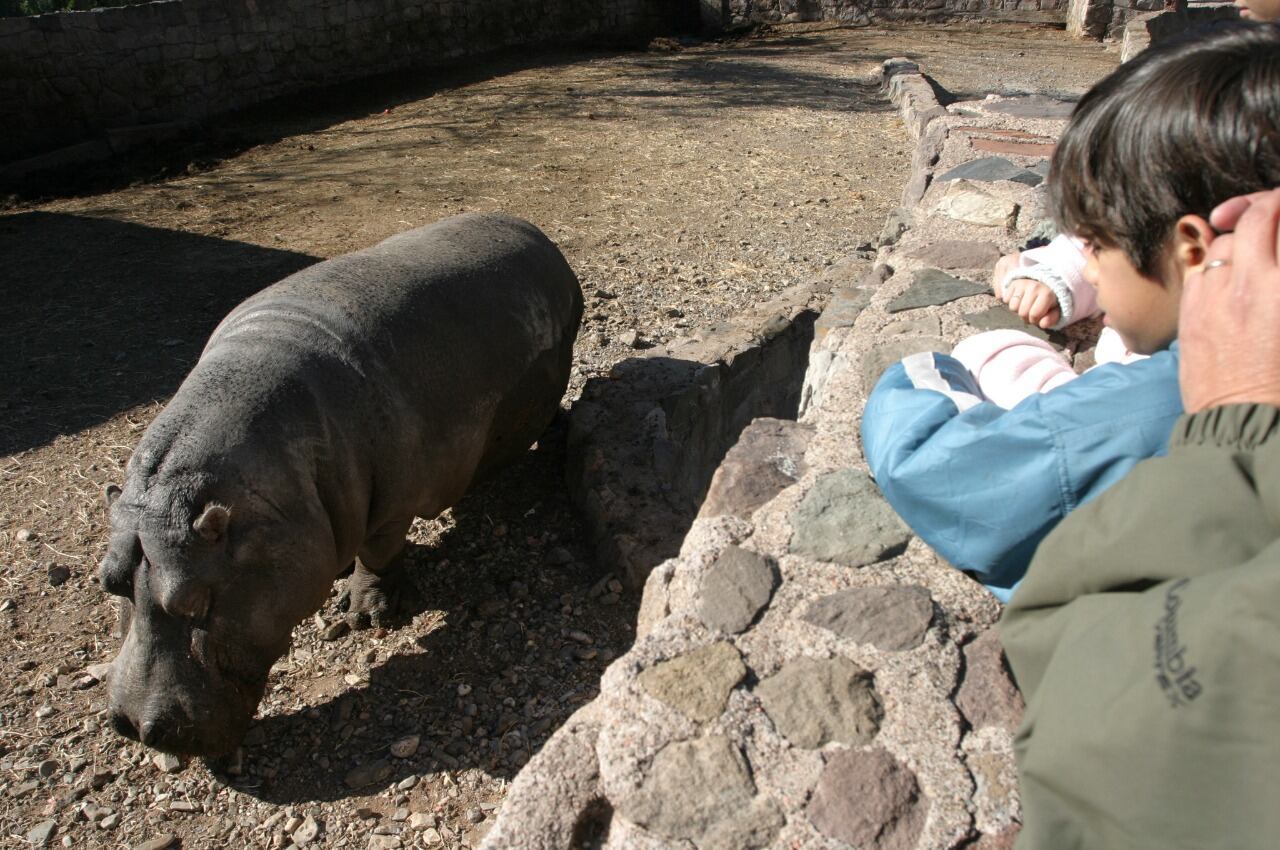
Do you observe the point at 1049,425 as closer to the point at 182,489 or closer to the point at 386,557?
the point at 182,489

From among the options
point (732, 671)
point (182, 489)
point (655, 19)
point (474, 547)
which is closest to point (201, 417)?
point (182, 489)

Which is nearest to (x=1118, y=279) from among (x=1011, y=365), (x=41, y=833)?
(x=1011, y=365)

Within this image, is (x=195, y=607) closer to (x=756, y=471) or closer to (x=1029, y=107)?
(x=756, y=471)

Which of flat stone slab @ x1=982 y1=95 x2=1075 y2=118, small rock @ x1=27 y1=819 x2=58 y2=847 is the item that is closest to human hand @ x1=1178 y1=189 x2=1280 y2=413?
small rock @ x1=27 y1=819 x2=58 y2=847

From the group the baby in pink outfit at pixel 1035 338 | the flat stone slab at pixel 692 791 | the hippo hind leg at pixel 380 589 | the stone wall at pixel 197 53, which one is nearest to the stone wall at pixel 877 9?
the stone wall at pixel 197 53

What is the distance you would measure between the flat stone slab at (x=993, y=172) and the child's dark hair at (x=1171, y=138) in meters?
3.35

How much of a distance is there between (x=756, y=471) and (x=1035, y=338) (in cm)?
77

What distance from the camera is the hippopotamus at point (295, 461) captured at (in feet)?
9.60

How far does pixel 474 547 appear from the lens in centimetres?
433

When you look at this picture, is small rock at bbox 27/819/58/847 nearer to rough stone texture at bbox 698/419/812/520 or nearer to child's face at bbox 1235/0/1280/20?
rough stone texture at bbox 698/419/812/520

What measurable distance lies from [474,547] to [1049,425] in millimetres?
2988

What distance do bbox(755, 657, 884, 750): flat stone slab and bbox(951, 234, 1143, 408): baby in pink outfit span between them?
767mm

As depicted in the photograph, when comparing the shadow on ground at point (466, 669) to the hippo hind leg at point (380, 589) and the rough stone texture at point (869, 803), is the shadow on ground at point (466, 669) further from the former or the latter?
the rough stone texture at point (869, 803)

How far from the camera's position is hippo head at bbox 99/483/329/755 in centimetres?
288
